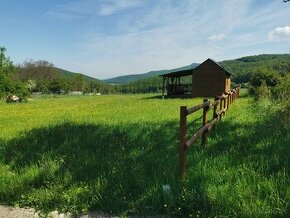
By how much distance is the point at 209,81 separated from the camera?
4369 centimetres

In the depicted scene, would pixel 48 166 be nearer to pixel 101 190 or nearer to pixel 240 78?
pixel 101 190

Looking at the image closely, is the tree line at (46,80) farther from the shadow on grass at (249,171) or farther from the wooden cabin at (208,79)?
the shadow on grass at (249,171)

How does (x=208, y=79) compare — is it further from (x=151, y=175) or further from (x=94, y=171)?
(x=151, y=175)

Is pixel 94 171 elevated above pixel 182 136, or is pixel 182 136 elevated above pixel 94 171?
pixel 182 136

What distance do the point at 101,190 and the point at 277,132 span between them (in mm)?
5076

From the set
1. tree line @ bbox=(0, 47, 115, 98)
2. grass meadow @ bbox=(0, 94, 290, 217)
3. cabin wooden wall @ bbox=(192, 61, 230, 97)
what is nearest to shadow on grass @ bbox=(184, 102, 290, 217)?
grass meadow @ bbox=(0, 94, 290, 217)

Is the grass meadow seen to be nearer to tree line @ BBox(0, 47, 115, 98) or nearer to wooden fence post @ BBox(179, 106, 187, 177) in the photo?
wooden fence post @ BBox(179, 106, 187, 177)

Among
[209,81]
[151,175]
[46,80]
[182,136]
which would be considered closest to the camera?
[182,136]

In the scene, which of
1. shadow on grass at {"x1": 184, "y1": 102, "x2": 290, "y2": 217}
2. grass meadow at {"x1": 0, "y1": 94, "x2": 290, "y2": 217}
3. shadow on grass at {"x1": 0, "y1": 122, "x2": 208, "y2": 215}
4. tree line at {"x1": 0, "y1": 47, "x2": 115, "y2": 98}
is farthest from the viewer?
tree line at {"x1": 0, "y1": 47, "x2": 115, "y2": 98}

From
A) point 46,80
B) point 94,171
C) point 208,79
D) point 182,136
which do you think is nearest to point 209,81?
point 208,79

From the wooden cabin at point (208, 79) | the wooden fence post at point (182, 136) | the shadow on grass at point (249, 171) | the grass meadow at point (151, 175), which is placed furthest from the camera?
the wooden cabin at point (208, 79)

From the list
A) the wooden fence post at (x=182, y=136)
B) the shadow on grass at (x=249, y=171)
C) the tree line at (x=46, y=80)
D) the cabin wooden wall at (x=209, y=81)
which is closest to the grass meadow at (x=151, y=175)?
the shadow on grass at (x=249, y=171)

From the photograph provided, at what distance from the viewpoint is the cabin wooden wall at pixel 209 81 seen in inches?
1709

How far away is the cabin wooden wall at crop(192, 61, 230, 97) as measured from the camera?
43406 millimetres
